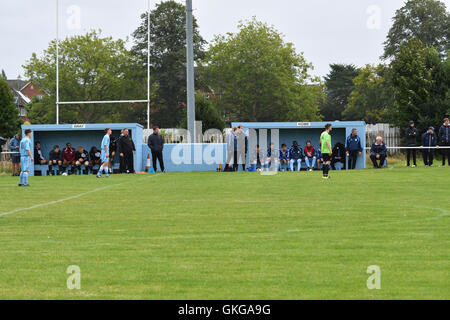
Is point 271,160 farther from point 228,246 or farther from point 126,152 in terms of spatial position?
point 228,246

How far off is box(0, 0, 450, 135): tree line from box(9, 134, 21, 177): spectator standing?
4061 centimetres

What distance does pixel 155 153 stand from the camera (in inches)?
1236

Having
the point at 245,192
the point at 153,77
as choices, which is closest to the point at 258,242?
the point at 245,192

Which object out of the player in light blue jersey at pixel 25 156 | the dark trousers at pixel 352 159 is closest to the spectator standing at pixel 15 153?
the player in light blue jersey at pixel 25 156

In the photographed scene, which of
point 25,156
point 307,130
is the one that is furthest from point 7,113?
point 25,156

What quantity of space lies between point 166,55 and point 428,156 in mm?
46197

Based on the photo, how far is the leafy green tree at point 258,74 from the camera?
3179 inches

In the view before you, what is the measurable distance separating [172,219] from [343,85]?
85.9 m

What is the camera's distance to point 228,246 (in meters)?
8.64

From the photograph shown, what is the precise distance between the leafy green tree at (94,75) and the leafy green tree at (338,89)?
94.1ft

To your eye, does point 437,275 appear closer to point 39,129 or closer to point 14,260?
point 14,260

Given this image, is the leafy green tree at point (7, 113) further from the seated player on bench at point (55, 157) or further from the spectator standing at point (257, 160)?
the spectator standing at point (257, 160)

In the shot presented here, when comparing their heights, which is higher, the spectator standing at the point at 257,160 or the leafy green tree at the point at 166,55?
the leafy green tree at the point at 166,55

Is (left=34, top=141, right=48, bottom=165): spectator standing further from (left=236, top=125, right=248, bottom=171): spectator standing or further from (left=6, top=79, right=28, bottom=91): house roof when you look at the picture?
(left=6, top=79, right=28, bottom=91): house roof
